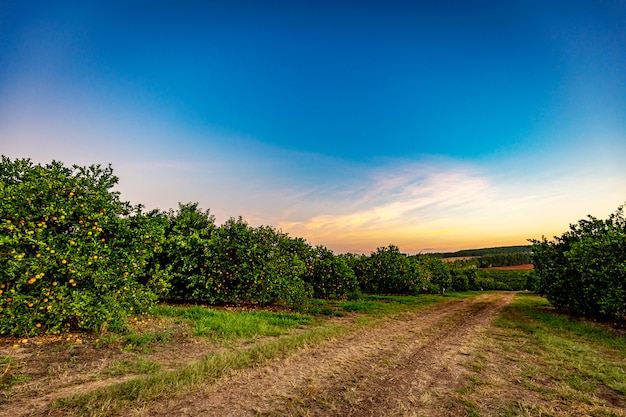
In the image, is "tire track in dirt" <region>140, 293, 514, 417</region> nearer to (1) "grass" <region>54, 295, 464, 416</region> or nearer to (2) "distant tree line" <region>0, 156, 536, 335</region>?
(1) "grass" <region>54, 295, 464, 416</region>

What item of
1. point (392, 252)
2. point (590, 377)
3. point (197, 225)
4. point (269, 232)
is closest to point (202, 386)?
point (590, 377)

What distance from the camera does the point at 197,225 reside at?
14828mm

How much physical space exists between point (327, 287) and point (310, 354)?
1355 cm

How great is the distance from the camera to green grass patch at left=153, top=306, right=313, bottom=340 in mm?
8500

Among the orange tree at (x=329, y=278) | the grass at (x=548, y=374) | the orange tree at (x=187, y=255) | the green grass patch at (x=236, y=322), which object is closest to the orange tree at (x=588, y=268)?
the grass at (x=548, y=374)

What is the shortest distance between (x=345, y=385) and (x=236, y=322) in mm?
5428

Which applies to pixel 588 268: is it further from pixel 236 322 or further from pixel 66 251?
pixel 66 251

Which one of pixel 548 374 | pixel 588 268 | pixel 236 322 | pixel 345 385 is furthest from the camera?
pixel 588 268

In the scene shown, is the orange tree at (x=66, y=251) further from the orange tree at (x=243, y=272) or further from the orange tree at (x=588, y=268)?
the orange tree at (x=588, y=268)

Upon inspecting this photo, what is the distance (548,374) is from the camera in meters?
5.92

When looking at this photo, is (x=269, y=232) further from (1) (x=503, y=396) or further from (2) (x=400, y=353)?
(1) (x=503, y=396)

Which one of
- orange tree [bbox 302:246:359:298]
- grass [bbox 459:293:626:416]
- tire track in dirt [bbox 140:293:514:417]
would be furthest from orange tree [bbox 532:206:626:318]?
orange tree [bbox 302:246:359:298]

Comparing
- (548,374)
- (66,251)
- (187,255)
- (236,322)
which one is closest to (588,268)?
(548,374)

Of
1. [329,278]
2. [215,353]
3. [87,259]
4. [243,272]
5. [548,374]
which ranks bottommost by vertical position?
[548,374]
